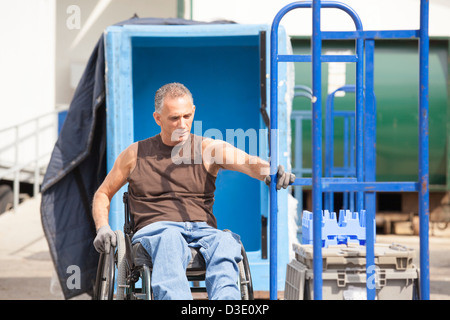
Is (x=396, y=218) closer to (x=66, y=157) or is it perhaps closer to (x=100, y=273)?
(x=66, y=157)

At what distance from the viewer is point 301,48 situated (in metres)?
10.8

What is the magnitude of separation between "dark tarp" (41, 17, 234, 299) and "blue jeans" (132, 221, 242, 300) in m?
2.14

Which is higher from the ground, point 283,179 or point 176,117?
point 176,117

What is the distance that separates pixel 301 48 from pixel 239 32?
5.75m

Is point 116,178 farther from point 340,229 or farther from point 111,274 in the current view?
point 340,229

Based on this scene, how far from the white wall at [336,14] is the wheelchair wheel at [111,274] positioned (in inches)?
303

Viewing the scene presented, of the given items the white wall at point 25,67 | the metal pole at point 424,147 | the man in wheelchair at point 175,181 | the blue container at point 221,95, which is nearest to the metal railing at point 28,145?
the white wall at point 25,67

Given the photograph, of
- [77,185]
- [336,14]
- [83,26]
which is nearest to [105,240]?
[77,185]

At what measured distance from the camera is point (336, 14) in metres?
10.7

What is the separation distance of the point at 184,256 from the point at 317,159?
2.38 feet

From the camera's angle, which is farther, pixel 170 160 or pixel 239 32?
pixel 239 32

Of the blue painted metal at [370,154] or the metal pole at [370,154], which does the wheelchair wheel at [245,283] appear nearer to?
the blue painted metal at [370,154]

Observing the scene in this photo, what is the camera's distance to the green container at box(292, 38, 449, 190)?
35.6 ft
